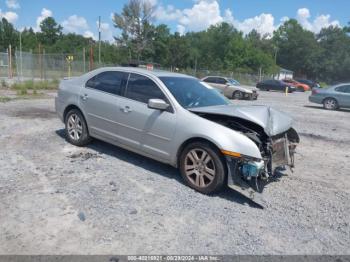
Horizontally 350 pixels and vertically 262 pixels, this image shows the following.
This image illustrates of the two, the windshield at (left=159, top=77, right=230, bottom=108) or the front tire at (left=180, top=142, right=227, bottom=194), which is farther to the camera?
the windshield at (left=159, top=77, right=230, bottom=108)

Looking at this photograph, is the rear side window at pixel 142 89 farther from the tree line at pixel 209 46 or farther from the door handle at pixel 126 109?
the tree line at pixel 209 46

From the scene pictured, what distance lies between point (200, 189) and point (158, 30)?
7670 centimetres

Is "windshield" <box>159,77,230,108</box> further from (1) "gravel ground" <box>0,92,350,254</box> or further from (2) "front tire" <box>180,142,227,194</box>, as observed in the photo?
(1) "gravel ground" <box>0,92,350,254</box>

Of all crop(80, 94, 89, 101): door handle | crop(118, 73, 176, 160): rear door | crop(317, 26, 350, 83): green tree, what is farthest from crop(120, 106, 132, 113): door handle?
crop(317, 26, 350, 83): green tree

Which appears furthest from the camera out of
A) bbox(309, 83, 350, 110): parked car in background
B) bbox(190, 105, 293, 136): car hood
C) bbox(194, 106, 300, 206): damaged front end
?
bbox(309, 83, 350, 110): parked car in background

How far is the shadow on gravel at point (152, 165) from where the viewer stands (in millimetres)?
4685

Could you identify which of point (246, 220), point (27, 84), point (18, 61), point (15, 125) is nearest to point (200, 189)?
point (246, 220)

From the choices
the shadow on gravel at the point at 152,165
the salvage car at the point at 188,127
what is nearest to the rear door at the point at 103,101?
the salvage car at the point at 188,127

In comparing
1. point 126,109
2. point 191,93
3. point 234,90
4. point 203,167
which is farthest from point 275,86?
point 203,167

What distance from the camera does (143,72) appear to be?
5805mm

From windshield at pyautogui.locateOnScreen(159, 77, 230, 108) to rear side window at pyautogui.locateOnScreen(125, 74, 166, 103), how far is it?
0.19 metres

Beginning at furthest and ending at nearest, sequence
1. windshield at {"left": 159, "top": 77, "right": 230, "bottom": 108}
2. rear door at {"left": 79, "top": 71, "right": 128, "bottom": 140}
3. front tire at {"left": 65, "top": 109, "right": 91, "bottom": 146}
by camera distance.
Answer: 1. front tire at {"left": 65, "top": 109, "right": 91, "bottom": 146}
2. rear door at {"left": 79, "top": 71, "right": 128, "bottom": 140}
3. windshield at {"left": 159, "top": 77, "right": 230, "bottom": 108}

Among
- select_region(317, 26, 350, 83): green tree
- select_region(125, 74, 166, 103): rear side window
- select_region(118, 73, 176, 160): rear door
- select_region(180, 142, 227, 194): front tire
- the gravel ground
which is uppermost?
select_region(317, 26, 350, 83): green tree

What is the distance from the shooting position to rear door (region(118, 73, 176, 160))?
5.17 metres
